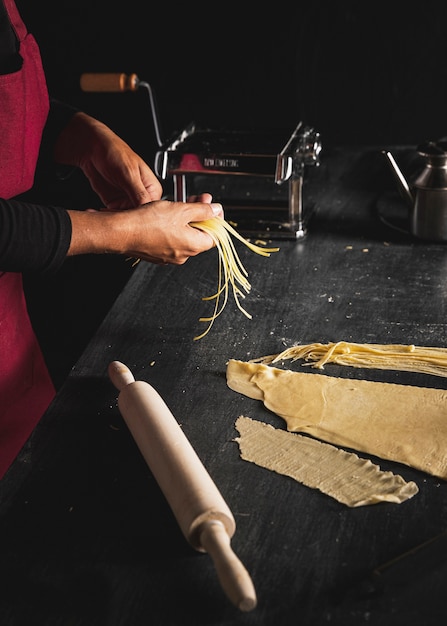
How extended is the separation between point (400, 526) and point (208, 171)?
1328mm

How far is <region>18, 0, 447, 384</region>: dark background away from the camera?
2.77m

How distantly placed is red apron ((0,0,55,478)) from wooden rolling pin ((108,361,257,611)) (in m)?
0.64

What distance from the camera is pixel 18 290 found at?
197cm

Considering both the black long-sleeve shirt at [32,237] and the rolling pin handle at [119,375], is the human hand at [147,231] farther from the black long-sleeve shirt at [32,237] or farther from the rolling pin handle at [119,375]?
the rolling pin handle at [119,375]

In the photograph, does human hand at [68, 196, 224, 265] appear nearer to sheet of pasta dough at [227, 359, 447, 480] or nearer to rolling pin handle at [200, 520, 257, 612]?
sheet of pasta dough at [227, 359, 447, 480]

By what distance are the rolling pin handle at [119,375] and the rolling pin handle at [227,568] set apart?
423mm

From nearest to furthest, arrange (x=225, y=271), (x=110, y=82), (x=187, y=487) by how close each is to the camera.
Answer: (x=187, y=487) → (x=225, y=271) → (x=110, y=82)

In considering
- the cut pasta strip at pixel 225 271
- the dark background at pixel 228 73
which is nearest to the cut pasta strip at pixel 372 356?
the cut pasta strip at pixel 225 271

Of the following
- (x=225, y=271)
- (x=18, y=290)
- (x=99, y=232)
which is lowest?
(x=18, y=290)

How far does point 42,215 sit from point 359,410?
2.33 feet

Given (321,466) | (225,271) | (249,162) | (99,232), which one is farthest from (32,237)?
(249,162)

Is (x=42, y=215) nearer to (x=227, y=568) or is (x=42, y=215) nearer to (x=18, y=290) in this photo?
(x=18, y=290)

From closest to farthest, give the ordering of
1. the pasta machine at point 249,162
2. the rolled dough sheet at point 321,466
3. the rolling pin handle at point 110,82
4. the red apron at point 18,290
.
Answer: the rolled dough sheet at point 321,466 < the red apron at point 18,290 < the pasta machine at point 249,162 < the rolling pin handle at point 110,82

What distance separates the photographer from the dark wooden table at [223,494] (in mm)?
1025
